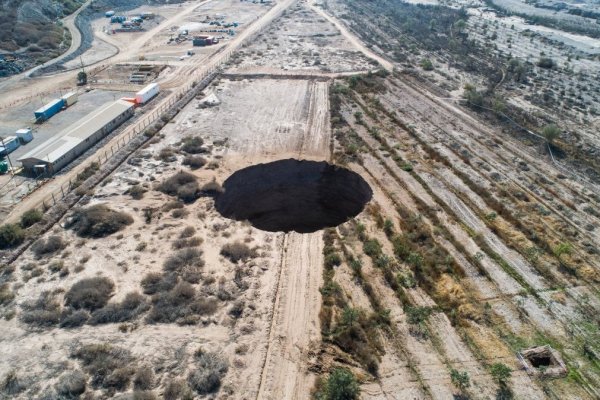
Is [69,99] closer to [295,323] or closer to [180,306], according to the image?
[180,306]

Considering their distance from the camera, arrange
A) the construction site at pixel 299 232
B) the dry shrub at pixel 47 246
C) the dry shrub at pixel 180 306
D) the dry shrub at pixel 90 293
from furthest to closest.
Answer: the dry shrub at pixel 47 246 → the dry shrub at pixel 90 293 → the dry shrub at pixel 180 306 → the construction site at pixel 299 232

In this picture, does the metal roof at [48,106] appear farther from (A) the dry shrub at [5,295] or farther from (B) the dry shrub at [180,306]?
(B) the dry shrub at [180,306]

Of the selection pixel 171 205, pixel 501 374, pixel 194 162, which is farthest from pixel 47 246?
pixel 501 374

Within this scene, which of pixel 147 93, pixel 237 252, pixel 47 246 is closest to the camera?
pixel 237 252

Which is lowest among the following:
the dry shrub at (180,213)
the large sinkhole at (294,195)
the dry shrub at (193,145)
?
the large sinkhole at (294,195)

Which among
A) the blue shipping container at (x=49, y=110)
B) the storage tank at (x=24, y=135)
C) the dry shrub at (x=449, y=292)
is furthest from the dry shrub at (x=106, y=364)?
the blue shipping container at (x=49, y=110)

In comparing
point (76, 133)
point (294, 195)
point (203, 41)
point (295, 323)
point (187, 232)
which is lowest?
point (294, 195)
